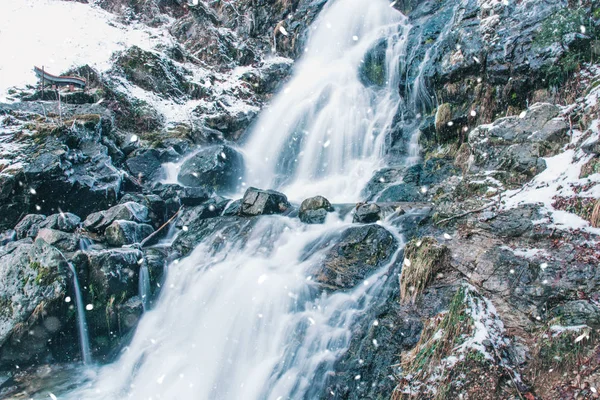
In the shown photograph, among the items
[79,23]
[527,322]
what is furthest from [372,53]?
[79,23]

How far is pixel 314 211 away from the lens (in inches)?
349

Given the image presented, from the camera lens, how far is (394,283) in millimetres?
5504

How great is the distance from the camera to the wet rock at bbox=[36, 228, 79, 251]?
25.7 ft

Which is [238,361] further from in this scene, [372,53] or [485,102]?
[372,53]

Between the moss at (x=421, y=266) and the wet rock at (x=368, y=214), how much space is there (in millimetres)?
2579

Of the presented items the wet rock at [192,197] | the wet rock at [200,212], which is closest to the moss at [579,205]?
the wet rock at [200,212]

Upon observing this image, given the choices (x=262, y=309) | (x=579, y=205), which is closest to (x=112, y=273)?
(x=262, y=309)

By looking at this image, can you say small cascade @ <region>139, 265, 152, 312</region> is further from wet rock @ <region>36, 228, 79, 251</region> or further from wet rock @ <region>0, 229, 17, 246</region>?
wet rock @ <region>0, 229, 17, 246</region>

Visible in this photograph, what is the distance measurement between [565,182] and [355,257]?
11.3 feet

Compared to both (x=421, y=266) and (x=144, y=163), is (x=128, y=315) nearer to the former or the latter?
(x=421, y=266)

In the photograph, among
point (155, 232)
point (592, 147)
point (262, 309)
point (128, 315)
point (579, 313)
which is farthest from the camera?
point (155, 232)

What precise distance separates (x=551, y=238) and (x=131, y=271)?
779 centimetres

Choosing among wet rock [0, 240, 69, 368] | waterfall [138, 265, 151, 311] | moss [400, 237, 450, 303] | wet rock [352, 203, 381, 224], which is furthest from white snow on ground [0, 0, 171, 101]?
moss [400, 237, 450, 303]

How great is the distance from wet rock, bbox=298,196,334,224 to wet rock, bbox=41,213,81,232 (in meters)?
5.88
